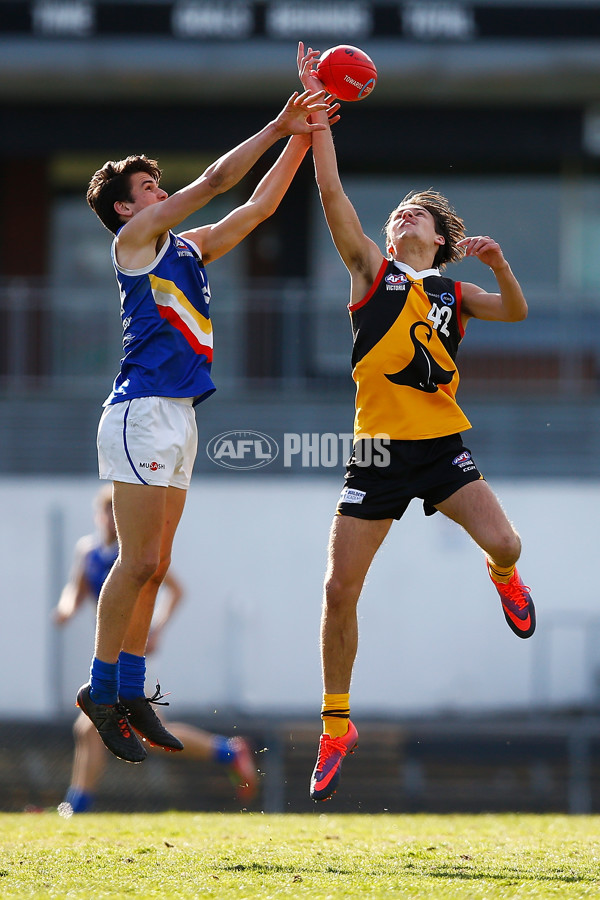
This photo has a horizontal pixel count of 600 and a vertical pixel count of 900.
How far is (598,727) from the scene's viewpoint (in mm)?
12680

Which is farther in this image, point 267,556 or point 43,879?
point 267,556

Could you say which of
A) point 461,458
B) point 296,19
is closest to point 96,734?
point 461,458

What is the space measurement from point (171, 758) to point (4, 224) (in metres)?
8.58

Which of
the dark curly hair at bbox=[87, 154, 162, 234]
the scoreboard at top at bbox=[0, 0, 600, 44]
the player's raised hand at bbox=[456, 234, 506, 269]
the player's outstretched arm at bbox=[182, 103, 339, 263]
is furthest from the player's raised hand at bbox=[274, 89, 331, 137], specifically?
the scoreboard at top at bbox=[0, 0, 600, 44]

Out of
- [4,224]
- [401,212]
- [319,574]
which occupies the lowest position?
[319,574]

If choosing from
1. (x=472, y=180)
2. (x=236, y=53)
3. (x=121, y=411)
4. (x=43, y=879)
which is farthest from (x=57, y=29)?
(x=43, y=879)

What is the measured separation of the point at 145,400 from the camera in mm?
5613

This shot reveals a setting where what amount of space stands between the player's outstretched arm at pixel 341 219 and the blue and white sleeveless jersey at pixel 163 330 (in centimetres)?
71

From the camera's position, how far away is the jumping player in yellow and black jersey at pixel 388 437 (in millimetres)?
5734

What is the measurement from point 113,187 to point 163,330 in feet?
2.43

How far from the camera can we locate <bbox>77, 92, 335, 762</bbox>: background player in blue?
18.2 feet

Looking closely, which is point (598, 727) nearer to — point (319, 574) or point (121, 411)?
point (319, 574)

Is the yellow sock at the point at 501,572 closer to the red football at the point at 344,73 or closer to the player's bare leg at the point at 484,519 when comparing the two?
the player's bare leg at the point at 484,519

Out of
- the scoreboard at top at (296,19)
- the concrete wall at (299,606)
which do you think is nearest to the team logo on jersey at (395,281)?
the concrete wall at (299,606)
